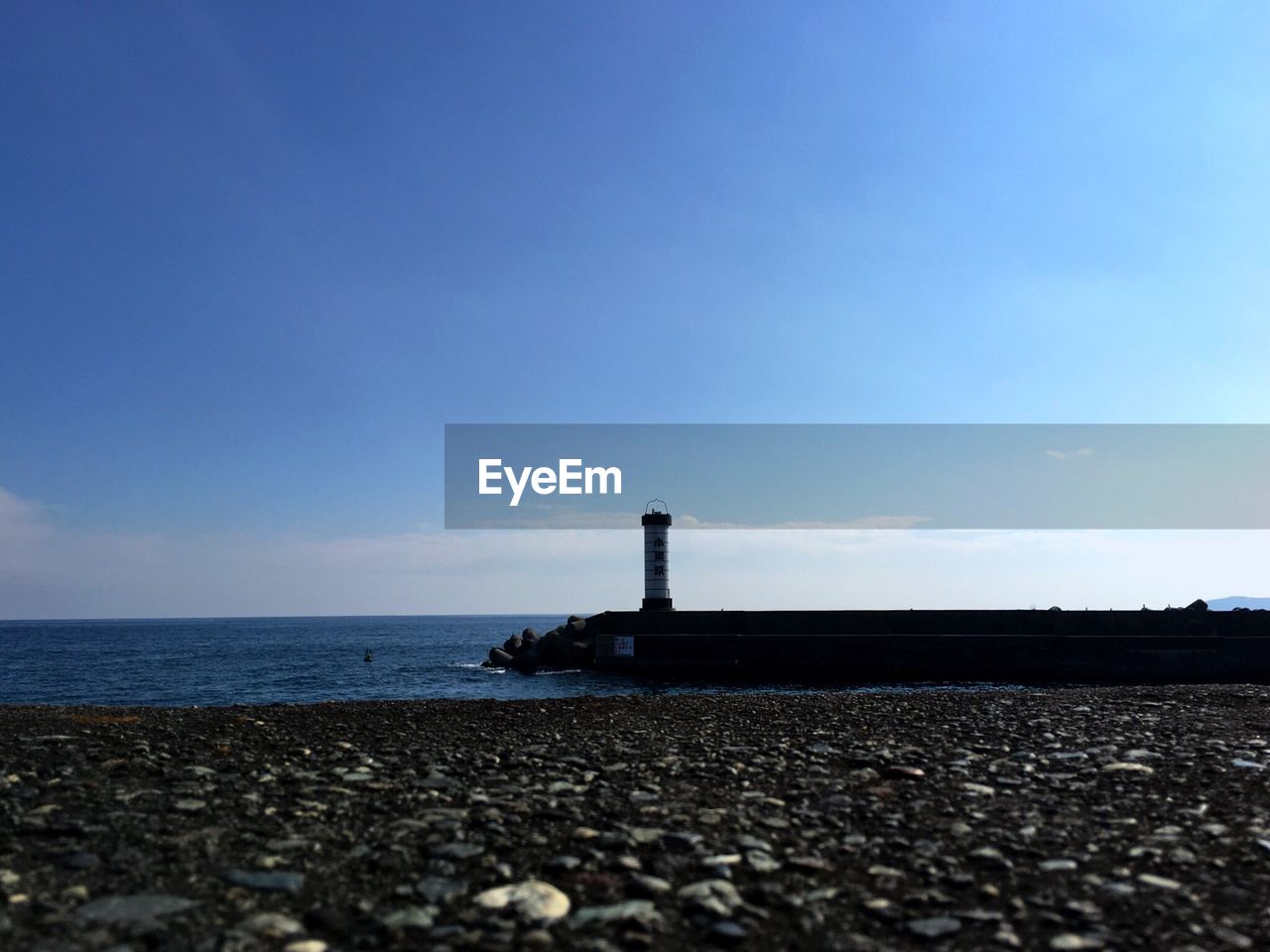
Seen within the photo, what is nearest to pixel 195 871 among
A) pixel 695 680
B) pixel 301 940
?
pixel 301 940

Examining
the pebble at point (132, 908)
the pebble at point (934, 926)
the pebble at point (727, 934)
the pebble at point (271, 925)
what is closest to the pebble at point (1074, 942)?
the pebble at point (934, 926)

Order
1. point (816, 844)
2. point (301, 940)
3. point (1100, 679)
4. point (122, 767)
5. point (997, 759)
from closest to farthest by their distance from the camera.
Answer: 1. point (301, 940)
2. point (816, 844)
3. point (122, 767)
4. point (997, 759)
5. point (1100, 679)

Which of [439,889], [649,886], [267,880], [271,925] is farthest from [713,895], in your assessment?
[267,880]

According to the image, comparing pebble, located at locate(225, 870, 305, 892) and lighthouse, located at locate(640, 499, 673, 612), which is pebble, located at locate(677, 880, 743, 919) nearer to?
pebble, located at locate(225, 870, 305, 892)

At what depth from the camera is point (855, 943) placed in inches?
163

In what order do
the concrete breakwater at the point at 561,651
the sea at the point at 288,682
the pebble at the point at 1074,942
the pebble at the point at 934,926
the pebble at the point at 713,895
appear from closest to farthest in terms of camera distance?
1. the pebble at the point at 1074,942
2. the pebble at the point at 934,926
3. the pebble at the point at 713,895
4. the sea at the point at 288,682
5. the concrete breakwater at the point at 561,651

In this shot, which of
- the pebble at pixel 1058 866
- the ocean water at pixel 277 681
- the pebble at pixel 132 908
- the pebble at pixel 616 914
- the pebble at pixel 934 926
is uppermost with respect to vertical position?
the pebble at pixel 132 908

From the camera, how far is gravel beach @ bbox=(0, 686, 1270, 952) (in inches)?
169

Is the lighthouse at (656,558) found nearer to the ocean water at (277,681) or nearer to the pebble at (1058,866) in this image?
the ocean water at (277,681)

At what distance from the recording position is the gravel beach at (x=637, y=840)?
14.1 ft

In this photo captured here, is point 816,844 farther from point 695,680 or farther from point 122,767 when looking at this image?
point 695,680

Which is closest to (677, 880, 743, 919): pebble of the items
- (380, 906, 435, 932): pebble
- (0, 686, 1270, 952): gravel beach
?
(0, 686, 1270, 952): gravel beach


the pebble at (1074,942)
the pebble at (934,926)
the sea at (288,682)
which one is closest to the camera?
the pebble at (1074,942)

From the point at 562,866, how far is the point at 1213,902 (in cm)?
384
